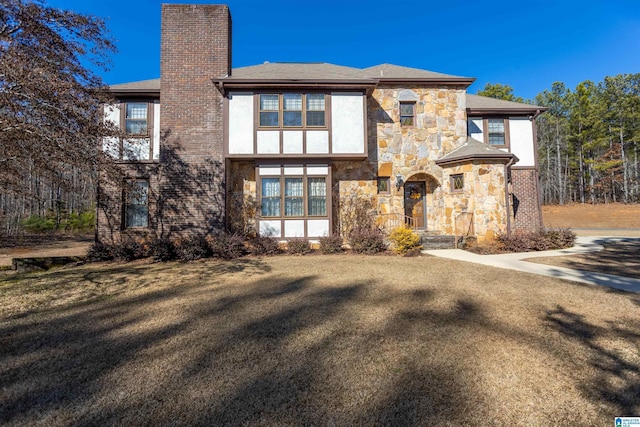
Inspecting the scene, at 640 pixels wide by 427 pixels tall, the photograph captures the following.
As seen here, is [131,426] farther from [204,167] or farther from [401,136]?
[401,136]

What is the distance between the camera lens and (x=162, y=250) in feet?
30.0

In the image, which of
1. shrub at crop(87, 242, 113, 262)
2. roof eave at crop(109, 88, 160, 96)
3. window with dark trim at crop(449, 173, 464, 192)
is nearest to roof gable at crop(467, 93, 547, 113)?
window with dark trim at crop(449, 173, 464, 192)

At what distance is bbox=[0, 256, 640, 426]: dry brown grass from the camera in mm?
2371

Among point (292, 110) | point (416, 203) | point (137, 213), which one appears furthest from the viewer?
point (416, 203)

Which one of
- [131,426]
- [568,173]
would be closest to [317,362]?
[131,426]

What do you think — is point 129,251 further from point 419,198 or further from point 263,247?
point 419,198

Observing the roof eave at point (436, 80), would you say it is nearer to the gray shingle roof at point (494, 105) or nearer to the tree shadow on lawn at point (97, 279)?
the gray shingle roof at point (494, 105)

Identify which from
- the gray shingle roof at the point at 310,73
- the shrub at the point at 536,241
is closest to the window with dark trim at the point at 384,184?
the gray shingle roof at the point at 310,73

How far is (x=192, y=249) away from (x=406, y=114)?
993 cm

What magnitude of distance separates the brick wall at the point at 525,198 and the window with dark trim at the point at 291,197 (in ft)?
29.1

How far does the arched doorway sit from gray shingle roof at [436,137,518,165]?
1019 mm

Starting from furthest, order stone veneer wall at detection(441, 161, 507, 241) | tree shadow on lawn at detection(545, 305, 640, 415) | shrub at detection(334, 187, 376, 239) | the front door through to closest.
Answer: the front door → shrub at detection(334, 187, 376, 239) → stone veneer wall at detection(441, 161, 507, 241) → tree shadow on lawn at detection(545, 305, 640, 415)

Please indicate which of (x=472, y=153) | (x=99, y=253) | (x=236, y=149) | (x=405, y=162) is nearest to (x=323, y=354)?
(x=99, y=253)

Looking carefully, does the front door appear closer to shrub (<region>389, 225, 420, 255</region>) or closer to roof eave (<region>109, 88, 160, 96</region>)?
shrub (<region>389, 225, 420, 255</region>)
